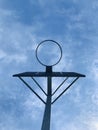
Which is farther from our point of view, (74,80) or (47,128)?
(74,80)

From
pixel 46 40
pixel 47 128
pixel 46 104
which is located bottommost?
pixel 47 128

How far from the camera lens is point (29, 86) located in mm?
18844

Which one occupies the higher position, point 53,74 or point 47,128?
point 53,74

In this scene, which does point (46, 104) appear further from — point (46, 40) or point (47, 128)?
point (46, 40)

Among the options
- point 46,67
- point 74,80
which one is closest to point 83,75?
point 74,80

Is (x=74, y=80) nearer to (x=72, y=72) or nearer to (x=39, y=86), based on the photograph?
(x=72, y=72)

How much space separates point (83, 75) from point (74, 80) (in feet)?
1.92

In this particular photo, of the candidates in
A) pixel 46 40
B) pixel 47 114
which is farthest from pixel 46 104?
pixel 46 40

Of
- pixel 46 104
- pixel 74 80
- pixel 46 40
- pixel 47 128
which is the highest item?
pixel 46 40

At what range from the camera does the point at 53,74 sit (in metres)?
18.5

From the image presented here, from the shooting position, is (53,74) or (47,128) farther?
(53,74)

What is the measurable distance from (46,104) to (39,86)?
1.11 meters

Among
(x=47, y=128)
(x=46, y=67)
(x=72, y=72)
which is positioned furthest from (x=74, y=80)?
(x=47, y=128)

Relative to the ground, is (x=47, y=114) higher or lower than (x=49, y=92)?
lower
